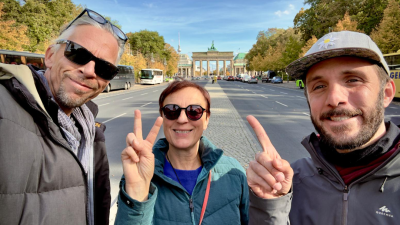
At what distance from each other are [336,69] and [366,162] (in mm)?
536

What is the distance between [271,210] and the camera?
1.23 metres

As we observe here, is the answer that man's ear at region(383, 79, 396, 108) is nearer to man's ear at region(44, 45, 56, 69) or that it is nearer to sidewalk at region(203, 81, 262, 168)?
→ man's ear at region(44, 45, 56, 69)

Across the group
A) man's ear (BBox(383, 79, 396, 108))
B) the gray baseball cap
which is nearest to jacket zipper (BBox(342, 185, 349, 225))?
man's ear (BBox(383, 79, 396, 108))

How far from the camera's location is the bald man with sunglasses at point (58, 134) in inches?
44.3

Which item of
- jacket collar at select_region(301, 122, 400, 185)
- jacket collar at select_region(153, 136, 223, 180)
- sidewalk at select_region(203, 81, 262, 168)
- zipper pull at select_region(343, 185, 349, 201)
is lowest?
sidewalk at select_region(203, 81, 262, 168)

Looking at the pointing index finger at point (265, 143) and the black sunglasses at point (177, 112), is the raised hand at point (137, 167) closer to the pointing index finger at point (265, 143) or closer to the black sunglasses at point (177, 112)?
the black sunglasses at point (177, 112)

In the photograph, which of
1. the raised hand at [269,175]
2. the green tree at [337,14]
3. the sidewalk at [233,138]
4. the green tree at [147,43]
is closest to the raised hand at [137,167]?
the raised hand at [269,175]

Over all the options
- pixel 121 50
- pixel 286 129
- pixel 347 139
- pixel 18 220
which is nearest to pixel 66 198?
pixel 18 220

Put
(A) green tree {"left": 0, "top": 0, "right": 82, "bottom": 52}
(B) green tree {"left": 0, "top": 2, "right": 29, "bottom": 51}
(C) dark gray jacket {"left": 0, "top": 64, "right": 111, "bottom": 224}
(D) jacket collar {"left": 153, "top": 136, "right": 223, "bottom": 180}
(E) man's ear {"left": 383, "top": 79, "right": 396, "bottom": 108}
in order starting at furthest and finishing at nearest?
(A) green tree {"left": 0, "top": 0, "right": 82, "bottom": 52}, (B) green tree {"left": 0, "top": 2, "right": 29, "bottom": 51}, (D) jacket collar {"left": 153, "top": 136, "right": 223, "bottom": 180}, (E) man's ear {"left": 383, "top": 79, "right": 396, "bottom": 108}, (C) dark gray jacket {"left": 0, "top": 64, "right": 111, "bottom": 224}

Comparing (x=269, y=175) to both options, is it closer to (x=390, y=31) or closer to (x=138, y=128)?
(x=138, y=128)

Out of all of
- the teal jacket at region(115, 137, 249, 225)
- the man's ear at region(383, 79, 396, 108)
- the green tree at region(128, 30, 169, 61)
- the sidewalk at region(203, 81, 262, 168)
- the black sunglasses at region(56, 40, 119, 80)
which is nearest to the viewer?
the man's ear at region(383, 79, 396, 108)

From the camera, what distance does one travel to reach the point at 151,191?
145 cm

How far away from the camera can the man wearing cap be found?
1.25m

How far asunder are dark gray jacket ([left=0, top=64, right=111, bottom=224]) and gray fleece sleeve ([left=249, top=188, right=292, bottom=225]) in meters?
0.93
